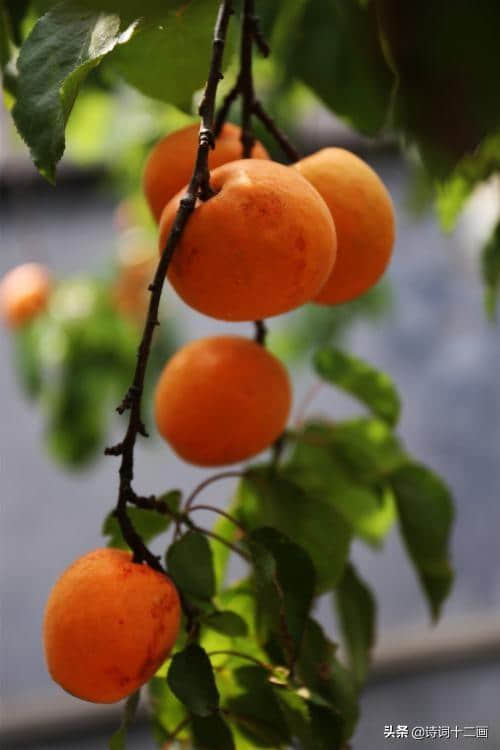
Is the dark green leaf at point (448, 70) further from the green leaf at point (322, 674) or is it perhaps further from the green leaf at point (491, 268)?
the green leaf at point (491, 268)

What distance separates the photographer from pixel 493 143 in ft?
2.08

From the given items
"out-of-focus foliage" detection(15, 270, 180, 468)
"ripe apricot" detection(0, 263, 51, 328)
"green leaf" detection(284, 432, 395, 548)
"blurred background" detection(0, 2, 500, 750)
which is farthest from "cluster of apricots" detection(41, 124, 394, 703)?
"ripe apricot" detection(0, 263, 51, 328)

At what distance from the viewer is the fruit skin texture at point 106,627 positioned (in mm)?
403

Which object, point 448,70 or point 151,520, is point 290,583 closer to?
point 151,520

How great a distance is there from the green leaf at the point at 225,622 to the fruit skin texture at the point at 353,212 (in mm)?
172

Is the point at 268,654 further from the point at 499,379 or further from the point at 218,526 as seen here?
the point at 499,379

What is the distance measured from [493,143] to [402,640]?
1085mm

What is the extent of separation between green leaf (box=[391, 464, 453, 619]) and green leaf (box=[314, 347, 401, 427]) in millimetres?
54

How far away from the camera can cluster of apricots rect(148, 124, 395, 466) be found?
15.1 inches

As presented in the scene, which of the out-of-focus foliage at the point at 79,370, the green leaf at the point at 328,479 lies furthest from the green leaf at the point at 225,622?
the out-of-focus foliage at the point at 79,370

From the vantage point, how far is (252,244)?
0.38 metres

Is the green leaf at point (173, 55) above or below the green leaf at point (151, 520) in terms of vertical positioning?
above

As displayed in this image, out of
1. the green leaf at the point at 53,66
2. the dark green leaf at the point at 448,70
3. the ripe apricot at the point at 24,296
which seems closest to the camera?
the dark green leaf at the point at 448,70

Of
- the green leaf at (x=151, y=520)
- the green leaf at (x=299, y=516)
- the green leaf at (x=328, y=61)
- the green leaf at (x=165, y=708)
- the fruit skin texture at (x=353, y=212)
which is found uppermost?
the green leaf at (x=328, y=61)
